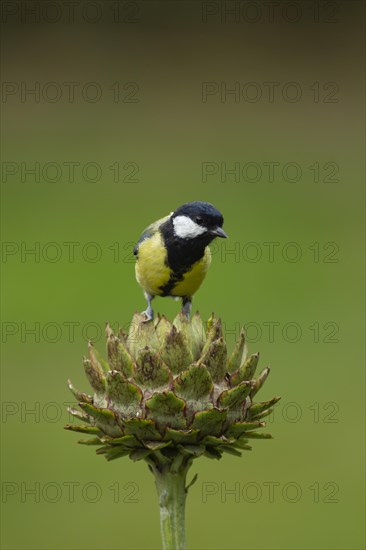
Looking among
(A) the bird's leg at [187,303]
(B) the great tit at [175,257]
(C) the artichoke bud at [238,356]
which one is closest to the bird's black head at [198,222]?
(B) the great tit at [175,257]

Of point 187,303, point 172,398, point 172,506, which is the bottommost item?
point 172,506

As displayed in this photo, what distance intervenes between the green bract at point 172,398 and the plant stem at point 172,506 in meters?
0.01

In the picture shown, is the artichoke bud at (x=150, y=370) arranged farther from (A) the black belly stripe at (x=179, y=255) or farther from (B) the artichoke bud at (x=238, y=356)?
(A) the black belly stripe at (x=179, y=255)

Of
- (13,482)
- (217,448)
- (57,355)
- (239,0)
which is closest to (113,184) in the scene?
(239,0)

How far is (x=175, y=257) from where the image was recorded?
5.33 ft

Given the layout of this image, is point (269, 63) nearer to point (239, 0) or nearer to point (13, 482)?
point (239, 0)

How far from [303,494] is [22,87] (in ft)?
17.7

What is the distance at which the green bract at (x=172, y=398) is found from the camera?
3.51 feet

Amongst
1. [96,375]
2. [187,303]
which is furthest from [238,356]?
[187,303]

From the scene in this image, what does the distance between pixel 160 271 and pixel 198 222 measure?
0.46ft

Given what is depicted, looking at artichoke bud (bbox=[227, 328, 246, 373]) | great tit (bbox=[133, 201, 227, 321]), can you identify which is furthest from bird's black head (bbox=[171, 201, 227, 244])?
artichoke bud (bbox=[227, 328, 246, 373])

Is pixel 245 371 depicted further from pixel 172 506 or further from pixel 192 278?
pixel 192 278

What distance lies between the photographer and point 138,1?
7.97m

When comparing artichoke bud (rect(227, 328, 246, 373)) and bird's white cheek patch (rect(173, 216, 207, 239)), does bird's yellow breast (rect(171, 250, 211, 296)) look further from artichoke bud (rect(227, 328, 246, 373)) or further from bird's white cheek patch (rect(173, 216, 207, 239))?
artichoke bud (rect(227, 328, 246, 373))
